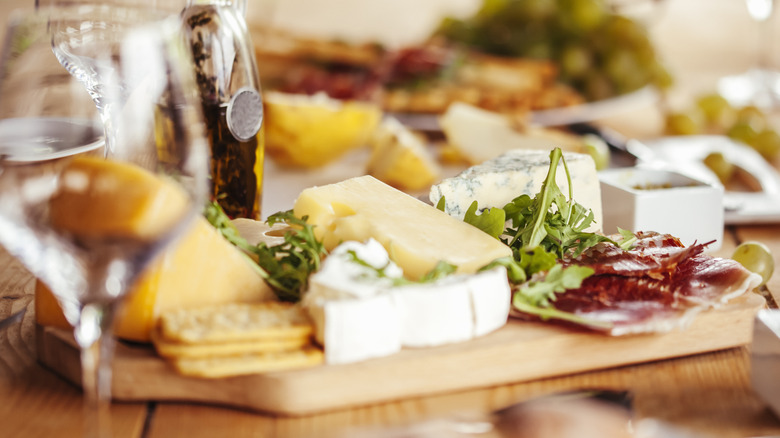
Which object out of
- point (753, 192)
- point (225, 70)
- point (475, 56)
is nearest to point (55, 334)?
point (225, 70)

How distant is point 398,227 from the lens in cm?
91

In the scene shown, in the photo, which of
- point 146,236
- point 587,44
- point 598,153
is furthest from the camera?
point 587,44

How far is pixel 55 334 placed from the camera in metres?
0.80

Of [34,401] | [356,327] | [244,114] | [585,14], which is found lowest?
[34,401]

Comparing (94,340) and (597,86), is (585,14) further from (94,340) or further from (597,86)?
(94,340)

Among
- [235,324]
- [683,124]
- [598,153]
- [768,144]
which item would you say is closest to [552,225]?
[235,324]

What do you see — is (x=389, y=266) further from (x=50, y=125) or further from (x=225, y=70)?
(x=225, y=70)

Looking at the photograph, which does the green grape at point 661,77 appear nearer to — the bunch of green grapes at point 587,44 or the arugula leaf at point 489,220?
the bunch of green grapes at point 587,44

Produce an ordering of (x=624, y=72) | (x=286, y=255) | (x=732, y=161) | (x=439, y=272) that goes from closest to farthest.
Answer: (x=439, y=272), (x=286, y=255), (x=732, y=161), (x=624, y=72)

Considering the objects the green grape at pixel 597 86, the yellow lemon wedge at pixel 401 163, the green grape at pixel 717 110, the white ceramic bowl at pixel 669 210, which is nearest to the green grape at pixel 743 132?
the green grape at pixel 717 110

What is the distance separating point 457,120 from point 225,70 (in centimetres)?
86

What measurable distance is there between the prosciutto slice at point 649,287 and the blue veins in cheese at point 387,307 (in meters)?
0.07

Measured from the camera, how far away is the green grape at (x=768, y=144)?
2.06m

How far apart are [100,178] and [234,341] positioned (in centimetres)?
19
